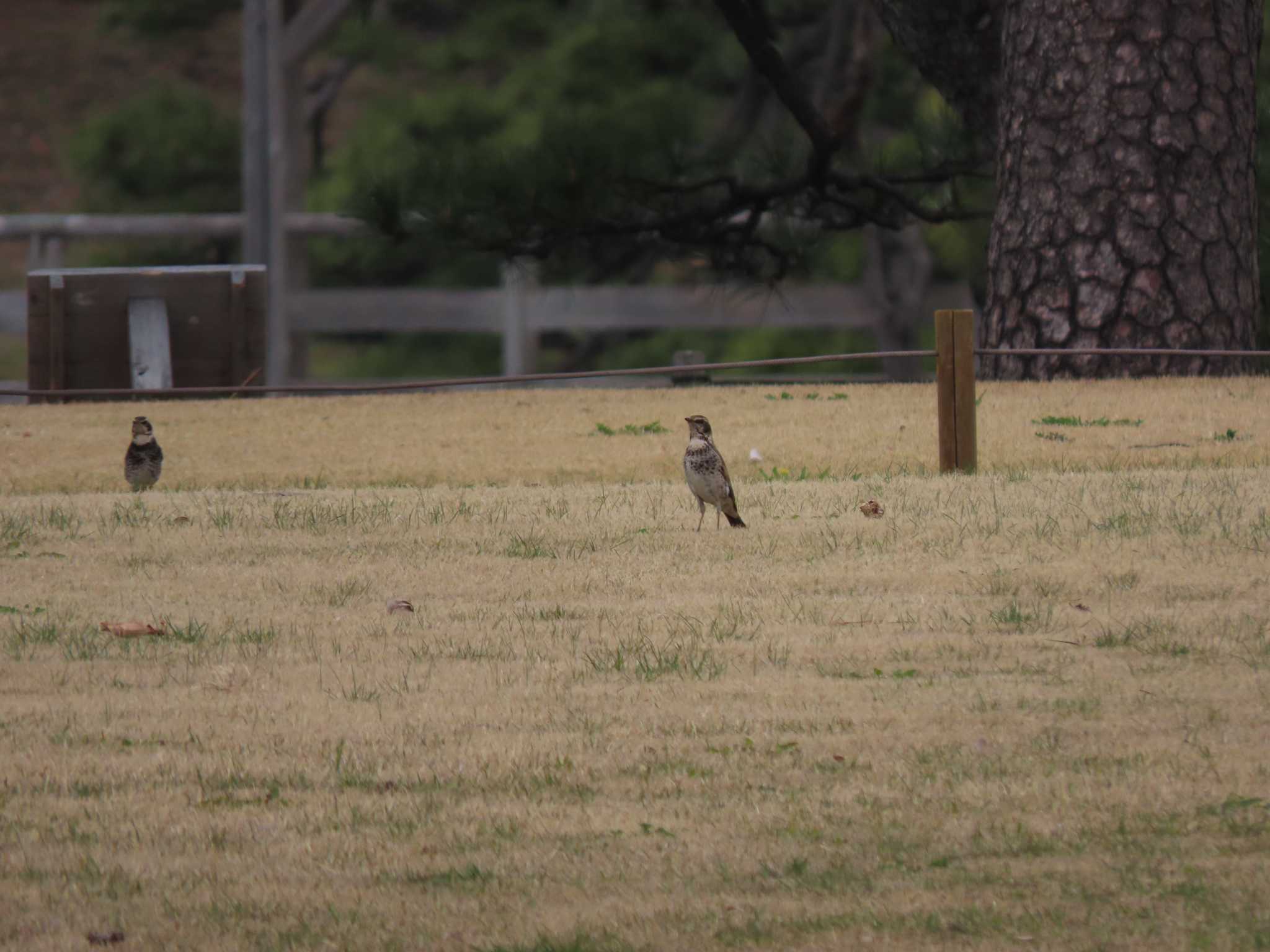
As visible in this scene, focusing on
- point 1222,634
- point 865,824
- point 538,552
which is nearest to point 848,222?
point 538,552

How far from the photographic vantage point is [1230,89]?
40.6ft

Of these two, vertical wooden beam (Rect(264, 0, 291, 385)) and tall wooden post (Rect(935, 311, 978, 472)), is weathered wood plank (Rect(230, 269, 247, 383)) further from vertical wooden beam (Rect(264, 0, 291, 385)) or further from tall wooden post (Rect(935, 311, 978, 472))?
tall wooden post (Rect(935, 311, 978, 472))

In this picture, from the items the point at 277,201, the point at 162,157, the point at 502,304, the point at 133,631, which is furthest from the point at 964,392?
the point at 162,157

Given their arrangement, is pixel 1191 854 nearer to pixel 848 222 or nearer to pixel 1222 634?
pixel 1222 634

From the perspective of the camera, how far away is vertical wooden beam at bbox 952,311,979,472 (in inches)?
375

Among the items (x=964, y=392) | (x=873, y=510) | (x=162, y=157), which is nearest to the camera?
(x=873, y=510)

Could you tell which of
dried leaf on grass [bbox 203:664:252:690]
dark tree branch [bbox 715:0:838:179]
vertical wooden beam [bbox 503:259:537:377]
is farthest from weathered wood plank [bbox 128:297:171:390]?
dried leaf on grass [bbox 203:664:252:690]

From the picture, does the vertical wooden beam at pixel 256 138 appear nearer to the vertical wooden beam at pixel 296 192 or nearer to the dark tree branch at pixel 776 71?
the vertical wooden beam at pixel 296 192

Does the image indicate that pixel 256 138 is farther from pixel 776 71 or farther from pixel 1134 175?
pixel 1134 175

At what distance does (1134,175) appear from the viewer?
40.0 feet

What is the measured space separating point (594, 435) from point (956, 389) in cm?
245

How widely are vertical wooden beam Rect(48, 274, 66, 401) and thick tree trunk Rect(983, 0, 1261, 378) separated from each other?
20.0 feet

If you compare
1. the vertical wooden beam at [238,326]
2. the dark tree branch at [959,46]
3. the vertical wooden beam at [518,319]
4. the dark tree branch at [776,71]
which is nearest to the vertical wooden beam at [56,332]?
the vertical wooden beam at [238,326]

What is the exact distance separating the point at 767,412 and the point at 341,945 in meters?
8.25
